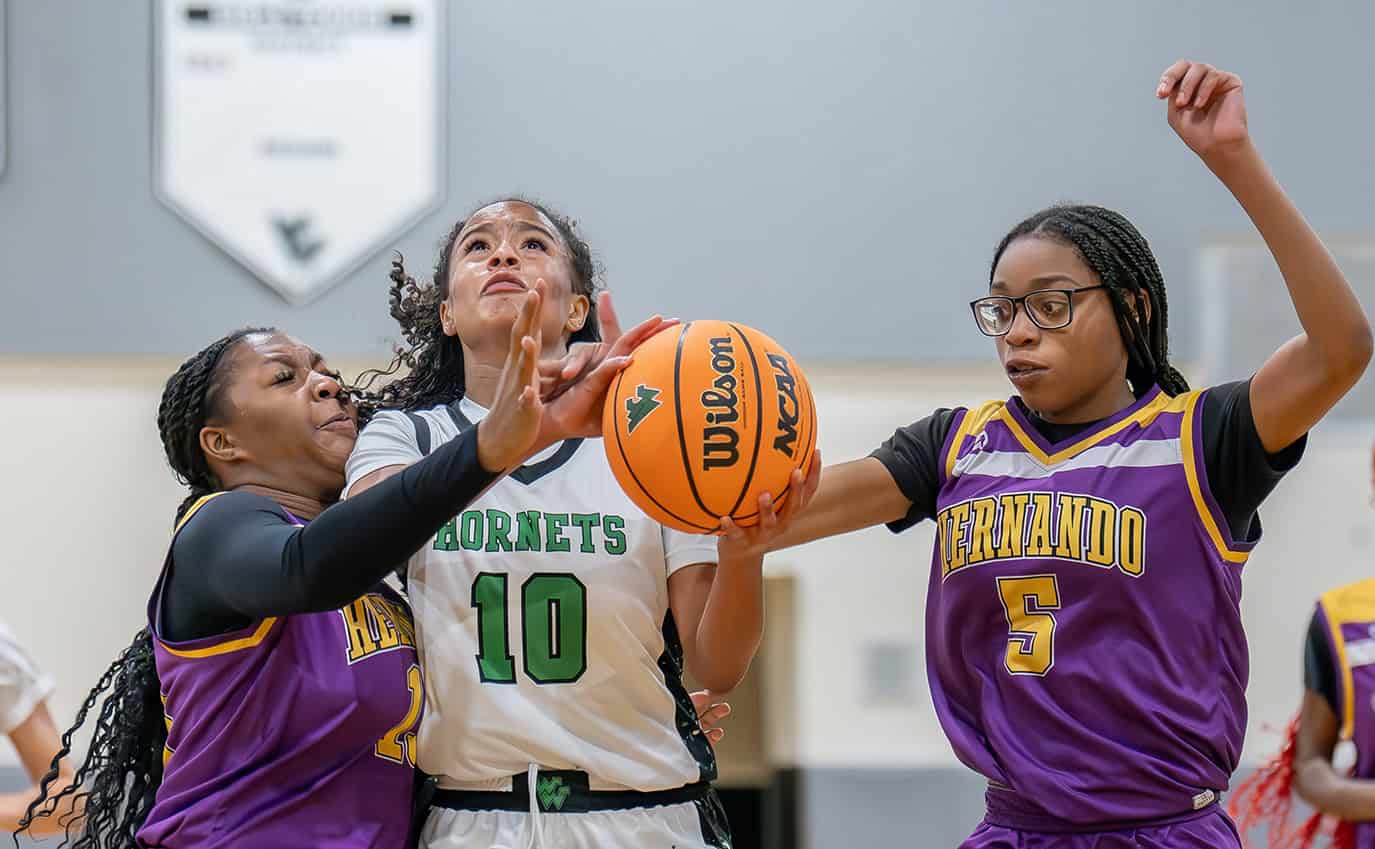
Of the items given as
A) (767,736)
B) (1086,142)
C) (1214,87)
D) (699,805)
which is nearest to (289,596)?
(699,805)

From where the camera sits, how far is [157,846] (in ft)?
7.03

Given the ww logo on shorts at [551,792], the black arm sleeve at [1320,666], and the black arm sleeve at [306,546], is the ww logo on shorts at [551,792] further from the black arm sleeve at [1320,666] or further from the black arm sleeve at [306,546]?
the black arm sleeve at [1320,666]

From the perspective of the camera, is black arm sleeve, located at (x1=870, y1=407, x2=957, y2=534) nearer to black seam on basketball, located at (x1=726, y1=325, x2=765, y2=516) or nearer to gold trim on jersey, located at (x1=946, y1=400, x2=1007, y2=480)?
gold trim on jersey, located at (x1=946, y1=400, x2=1007, y2=480)

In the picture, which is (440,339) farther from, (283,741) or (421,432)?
(283,741)

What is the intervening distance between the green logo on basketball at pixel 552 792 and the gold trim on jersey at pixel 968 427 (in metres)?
0.83

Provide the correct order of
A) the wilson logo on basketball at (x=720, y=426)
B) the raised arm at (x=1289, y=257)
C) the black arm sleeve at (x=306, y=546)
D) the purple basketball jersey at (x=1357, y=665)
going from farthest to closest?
the purple basketball jersey at (x=1357, y=665) < the raised arm at (x=1289, y=257) < the wilson logo on basketball at (x=720, y=426) < the black arm sleeve at (x=306, y=546)

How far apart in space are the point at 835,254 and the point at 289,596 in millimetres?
3134

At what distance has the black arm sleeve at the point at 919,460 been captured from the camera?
2373 millimetres

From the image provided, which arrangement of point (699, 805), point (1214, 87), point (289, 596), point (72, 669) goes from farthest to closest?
point (72, 669) → point (699, 805) → point (1214, 87) → point (289, 596)

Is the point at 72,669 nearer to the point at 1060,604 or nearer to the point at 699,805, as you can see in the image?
the point at 699,805

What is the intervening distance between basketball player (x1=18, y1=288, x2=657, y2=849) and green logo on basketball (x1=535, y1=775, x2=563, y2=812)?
0.75 ft

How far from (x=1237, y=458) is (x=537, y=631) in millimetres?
1139

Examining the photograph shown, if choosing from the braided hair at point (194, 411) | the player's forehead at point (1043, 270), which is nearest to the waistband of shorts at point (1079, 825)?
the player's forehead at point (1043, 270)

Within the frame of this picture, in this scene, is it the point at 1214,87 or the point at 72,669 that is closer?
the point at 1214,87
